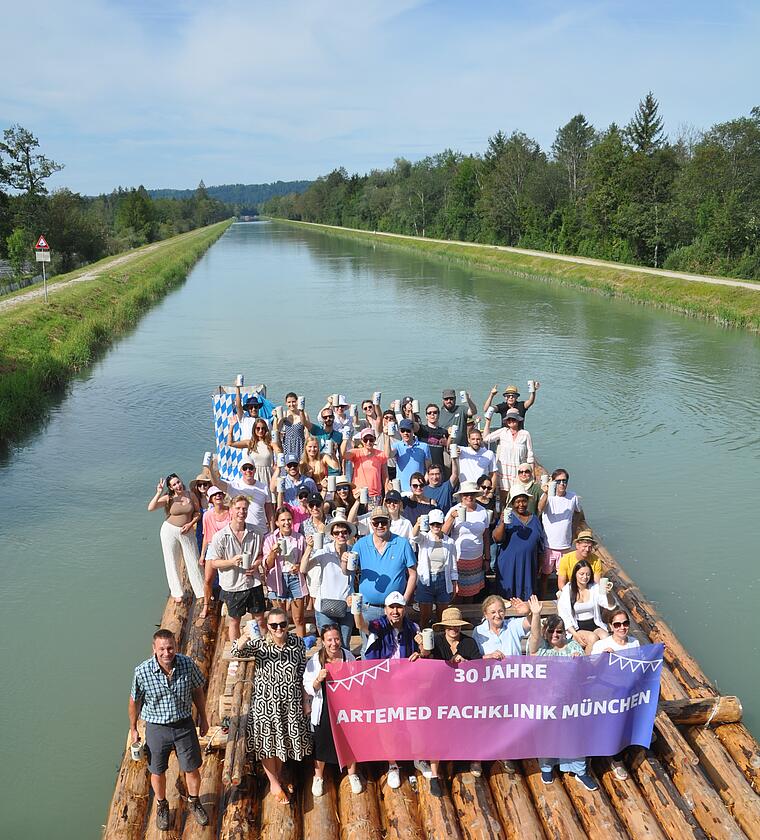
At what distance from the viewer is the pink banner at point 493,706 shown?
6203 millimetres

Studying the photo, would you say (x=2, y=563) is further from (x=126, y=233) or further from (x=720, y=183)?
(x=126, y=233)

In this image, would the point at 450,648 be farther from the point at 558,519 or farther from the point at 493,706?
the point at 558,519

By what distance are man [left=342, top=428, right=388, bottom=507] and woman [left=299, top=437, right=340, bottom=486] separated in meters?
0.35

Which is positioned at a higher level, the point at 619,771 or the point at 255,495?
the point at 255,495

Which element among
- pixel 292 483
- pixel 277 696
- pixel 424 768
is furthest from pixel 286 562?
pixel 424 768

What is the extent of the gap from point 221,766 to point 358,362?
22184mm

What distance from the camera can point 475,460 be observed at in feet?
34.2

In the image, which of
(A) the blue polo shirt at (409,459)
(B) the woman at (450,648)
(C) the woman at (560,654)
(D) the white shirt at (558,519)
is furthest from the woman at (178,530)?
(C) the woman at (560,654)

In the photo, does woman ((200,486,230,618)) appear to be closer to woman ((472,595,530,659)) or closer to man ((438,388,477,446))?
woman ((472,595,530,659))

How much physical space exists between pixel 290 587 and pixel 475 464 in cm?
331

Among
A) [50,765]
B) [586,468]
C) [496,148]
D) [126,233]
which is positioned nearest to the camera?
[50,765]

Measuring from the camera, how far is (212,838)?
6078mm

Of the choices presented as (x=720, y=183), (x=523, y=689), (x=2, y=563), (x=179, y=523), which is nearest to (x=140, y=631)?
(x=179, y=523)

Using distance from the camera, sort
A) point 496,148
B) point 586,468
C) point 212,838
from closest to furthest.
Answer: point 212,838 → point 586,468 → point 496,148
